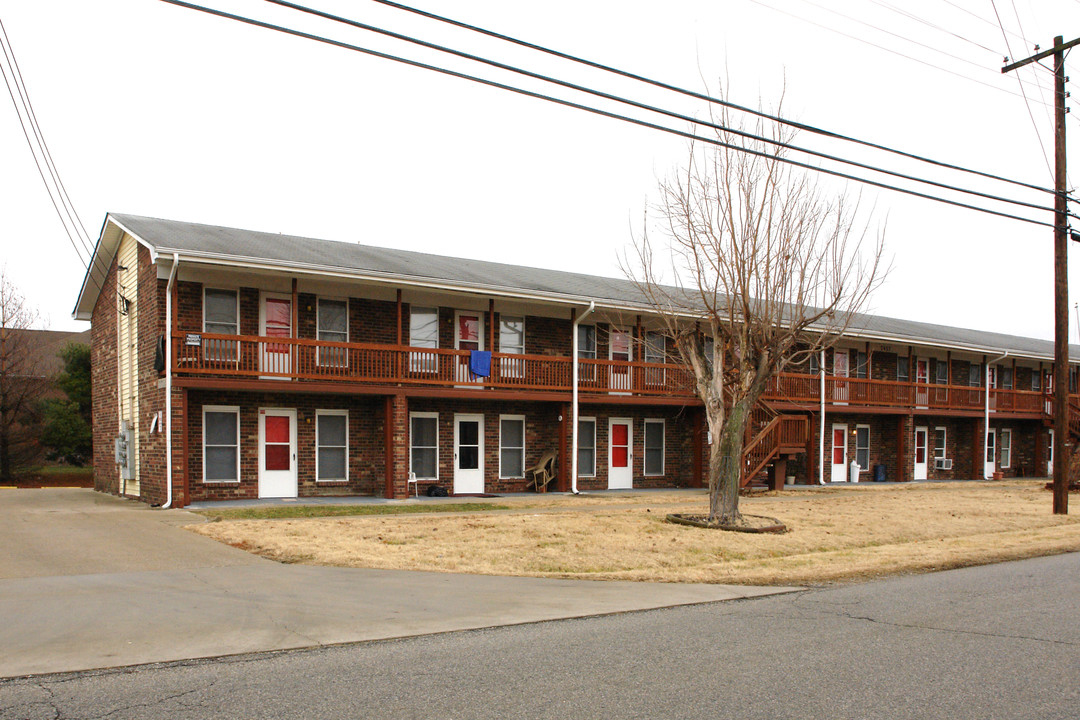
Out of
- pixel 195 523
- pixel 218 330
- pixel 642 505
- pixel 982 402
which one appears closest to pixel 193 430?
pixel 218 330

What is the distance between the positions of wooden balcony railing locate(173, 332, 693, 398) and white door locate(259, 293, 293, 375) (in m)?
0.02

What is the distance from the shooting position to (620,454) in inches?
973

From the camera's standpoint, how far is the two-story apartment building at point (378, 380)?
18.2 meters

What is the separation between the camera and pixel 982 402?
1292 inches

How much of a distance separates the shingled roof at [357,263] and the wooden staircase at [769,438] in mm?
3569

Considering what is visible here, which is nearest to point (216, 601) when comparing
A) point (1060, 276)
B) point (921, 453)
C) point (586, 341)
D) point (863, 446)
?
point (586, 341)

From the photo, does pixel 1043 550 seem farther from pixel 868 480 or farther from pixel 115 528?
pixel 868 480

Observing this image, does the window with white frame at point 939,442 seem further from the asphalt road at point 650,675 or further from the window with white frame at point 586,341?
the asphalt road at point 650,675

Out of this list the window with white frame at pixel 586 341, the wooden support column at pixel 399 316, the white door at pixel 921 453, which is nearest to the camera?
the wooden support column at pixel 399 316

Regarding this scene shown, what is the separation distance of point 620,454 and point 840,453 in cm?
930

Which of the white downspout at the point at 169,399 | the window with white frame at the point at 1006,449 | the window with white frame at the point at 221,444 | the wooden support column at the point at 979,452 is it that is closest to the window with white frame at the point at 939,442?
the wooden support column at the point at 979,452

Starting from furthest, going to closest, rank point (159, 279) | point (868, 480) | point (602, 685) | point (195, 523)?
1. point (868, 480)
2. point (159, 279)
3. point (195, 523)
4. point (602, 685)

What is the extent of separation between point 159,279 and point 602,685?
50.9ft

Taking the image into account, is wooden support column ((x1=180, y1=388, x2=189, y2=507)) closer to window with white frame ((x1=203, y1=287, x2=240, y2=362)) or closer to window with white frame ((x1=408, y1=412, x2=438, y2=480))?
window with white frame ((x1=203, y1=287, x2=240, y2=362))
